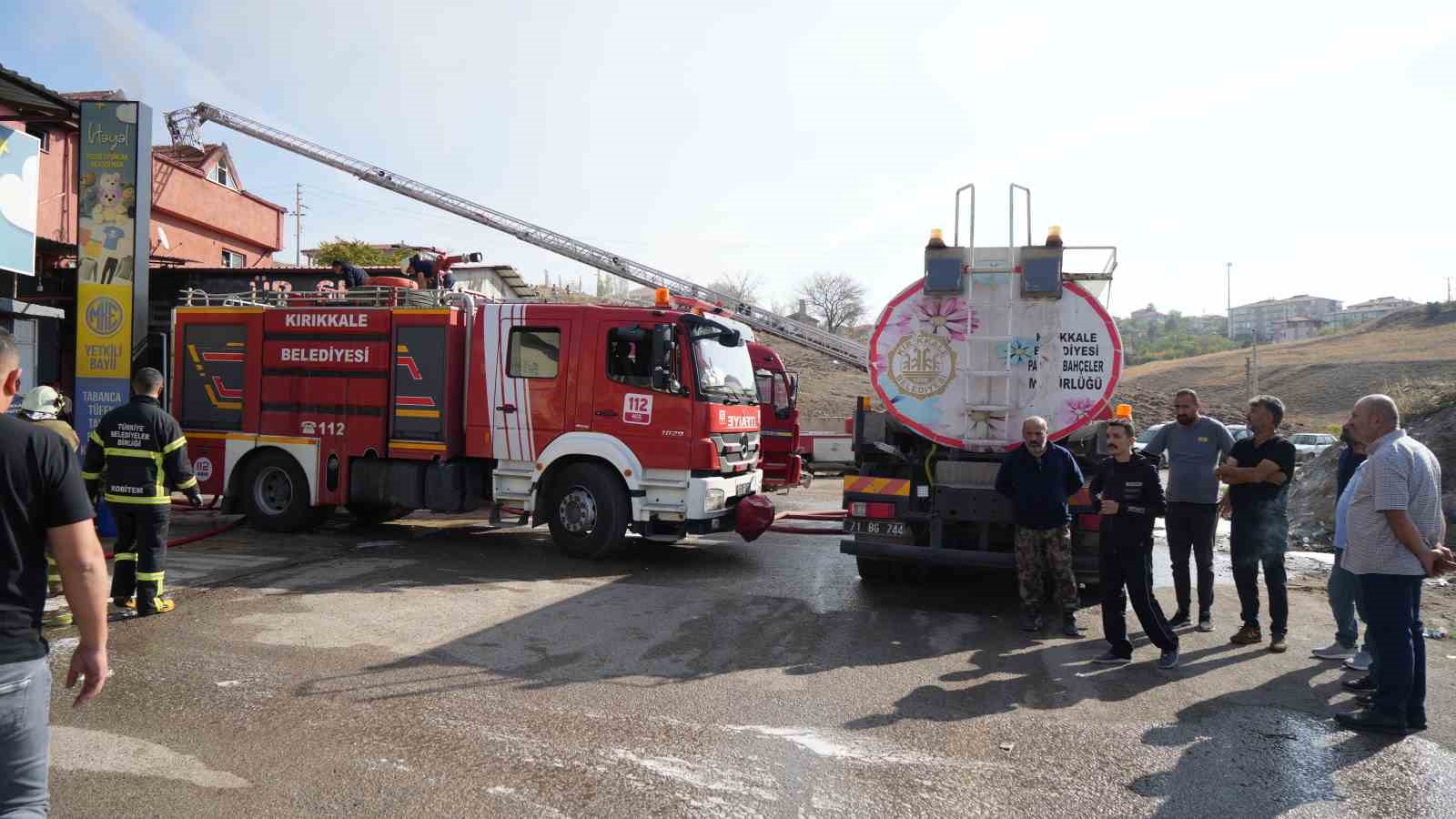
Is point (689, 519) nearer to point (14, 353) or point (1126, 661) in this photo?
point (1126, 661)

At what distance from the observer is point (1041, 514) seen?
6.80 m

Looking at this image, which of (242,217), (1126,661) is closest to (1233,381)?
(242,217)

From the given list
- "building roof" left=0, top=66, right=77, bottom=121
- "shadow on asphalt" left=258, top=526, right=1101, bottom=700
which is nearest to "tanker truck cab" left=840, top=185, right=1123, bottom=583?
"shadow on asphalt" left=258, top=526, right=1101, bottom=700

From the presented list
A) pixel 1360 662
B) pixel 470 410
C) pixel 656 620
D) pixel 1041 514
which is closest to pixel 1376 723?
pixel 1360 662

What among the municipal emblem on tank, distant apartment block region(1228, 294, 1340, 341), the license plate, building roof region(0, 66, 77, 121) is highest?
distant apartment block region(1228, 294, 1340, 341)

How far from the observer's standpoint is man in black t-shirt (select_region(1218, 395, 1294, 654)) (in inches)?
262

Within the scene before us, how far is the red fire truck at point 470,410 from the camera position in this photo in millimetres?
9281

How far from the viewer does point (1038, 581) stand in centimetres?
695

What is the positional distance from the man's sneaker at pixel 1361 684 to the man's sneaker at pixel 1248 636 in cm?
105

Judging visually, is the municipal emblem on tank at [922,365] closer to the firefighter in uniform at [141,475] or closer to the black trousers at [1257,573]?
the black trousers at [1257,573]

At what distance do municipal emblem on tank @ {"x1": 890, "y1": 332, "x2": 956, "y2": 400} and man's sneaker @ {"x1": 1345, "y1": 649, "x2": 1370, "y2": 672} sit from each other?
3.43 m

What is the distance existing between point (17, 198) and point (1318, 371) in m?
59.1

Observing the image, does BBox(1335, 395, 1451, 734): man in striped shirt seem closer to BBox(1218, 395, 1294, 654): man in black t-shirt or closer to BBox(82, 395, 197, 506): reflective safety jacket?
BBox(1218, 395, 1294, 654): man in black t-shirt

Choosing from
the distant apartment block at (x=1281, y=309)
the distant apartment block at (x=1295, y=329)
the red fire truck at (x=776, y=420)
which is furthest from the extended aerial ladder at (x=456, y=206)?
the distant apartment block at (x=1281, y=309)
